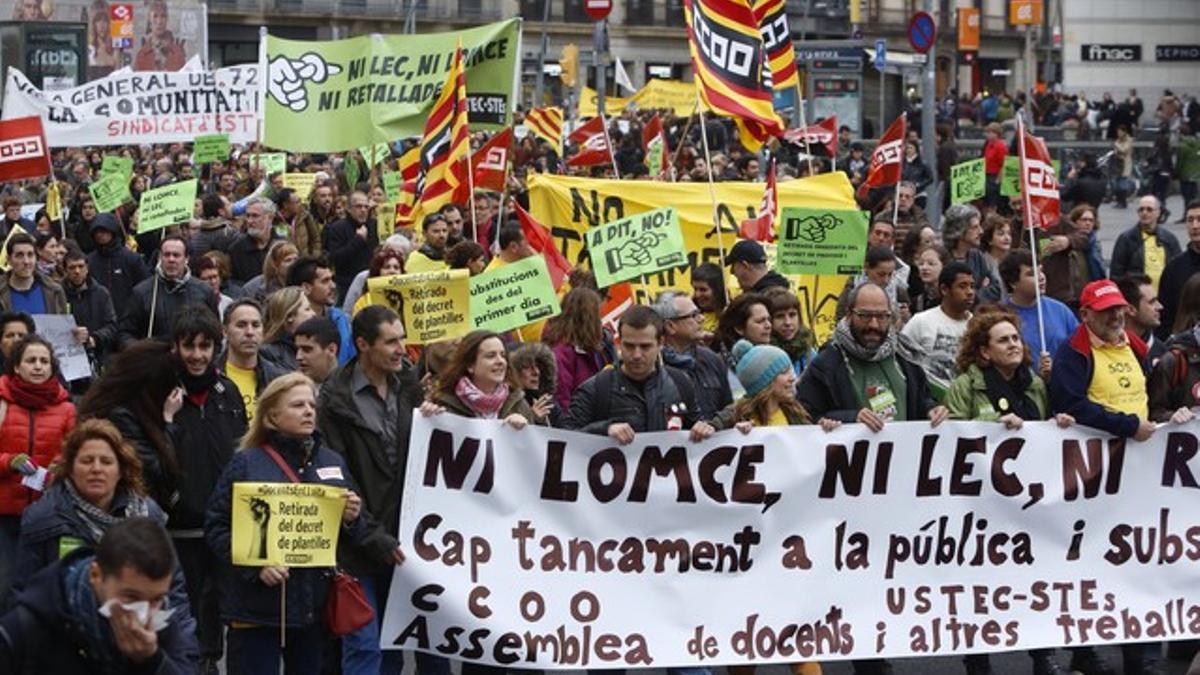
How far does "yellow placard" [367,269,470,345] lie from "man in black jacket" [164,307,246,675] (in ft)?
5.11

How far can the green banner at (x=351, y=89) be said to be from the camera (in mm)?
16297

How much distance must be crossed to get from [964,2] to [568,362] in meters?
77.9

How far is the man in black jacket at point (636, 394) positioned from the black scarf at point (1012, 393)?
1.11 meters

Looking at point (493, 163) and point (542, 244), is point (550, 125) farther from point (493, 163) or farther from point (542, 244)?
point (542, 244)

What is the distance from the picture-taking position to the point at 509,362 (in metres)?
9.23

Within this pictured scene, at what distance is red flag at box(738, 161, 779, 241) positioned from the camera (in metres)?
15.1

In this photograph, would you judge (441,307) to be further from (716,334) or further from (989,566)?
(989,566)

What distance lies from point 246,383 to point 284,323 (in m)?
0.59

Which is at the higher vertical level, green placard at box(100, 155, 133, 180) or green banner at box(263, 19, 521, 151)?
green banner at box(263, 19, 521, 151)

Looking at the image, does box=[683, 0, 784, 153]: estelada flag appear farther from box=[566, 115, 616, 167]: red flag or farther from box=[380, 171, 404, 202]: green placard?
box=[566, 115, 616, 167]: red flag

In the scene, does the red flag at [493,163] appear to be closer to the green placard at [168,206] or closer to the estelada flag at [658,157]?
the green placard at [168,206]

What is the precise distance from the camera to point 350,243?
54.1 ft

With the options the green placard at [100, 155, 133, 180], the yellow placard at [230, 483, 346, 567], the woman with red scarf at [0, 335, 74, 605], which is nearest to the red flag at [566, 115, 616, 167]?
the green placard at [100, 155, 133, 180]

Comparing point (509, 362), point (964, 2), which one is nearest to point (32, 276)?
point (509, 362)
